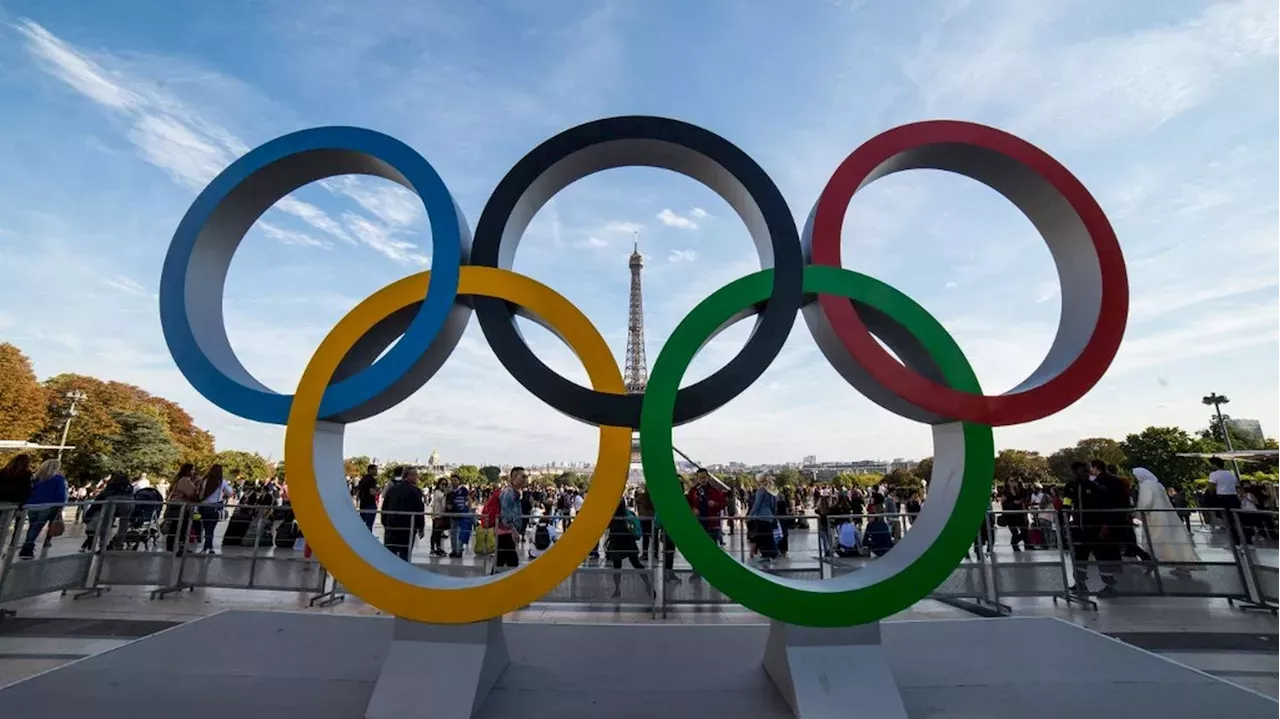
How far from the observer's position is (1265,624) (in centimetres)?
770

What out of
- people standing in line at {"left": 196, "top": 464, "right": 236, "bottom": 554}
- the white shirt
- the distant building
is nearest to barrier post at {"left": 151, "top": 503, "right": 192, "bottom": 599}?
people standing in line at {"left": 196, "top": 464, "right": 236, "bottom": 554}

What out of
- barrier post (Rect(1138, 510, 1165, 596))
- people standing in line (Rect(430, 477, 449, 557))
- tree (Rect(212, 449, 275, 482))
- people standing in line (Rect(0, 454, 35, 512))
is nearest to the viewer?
people standing in line (Rect(0, 454, 35, 512))

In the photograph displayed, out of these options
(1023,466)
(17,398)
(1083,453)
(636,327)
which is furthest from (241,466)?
(1083,453)

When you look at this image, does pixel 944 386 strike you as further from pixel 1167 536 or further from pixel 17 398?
pixel 17 398

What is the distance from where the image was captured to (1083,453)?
6138cm

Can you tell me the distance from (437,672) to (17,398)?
47.2m

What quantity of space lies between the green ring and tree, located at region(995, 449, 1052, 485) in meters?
56.0

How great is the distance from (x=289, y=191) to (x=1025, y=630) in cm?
940

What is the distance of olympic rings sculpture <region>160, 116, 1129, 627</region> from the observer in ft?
15.4

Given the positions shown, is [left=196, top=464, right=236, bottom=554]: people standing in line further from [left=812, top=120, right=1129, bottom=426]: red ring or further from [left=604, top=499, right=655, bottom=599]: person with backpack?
[left=812, top=120, right=1129, bottom=426]: red ring

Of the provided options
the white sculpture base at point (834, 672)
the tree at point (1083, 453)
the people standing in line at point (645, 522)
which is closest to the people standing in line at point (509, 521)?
the people standing in line at point (645, 522)

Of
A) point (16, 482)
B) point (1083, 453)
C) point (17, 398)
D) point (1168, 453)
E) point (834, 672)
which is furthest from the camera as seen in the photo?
point (1083, 453)

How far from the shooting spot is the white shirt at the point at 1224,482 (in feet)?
36.2

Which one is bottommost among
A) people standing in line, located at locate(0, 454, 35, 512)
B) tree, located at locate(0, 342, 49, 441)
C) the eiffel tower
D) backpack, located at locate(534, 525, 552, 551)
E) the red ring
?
backpack, located at locate(534, 525, 552, 551)
